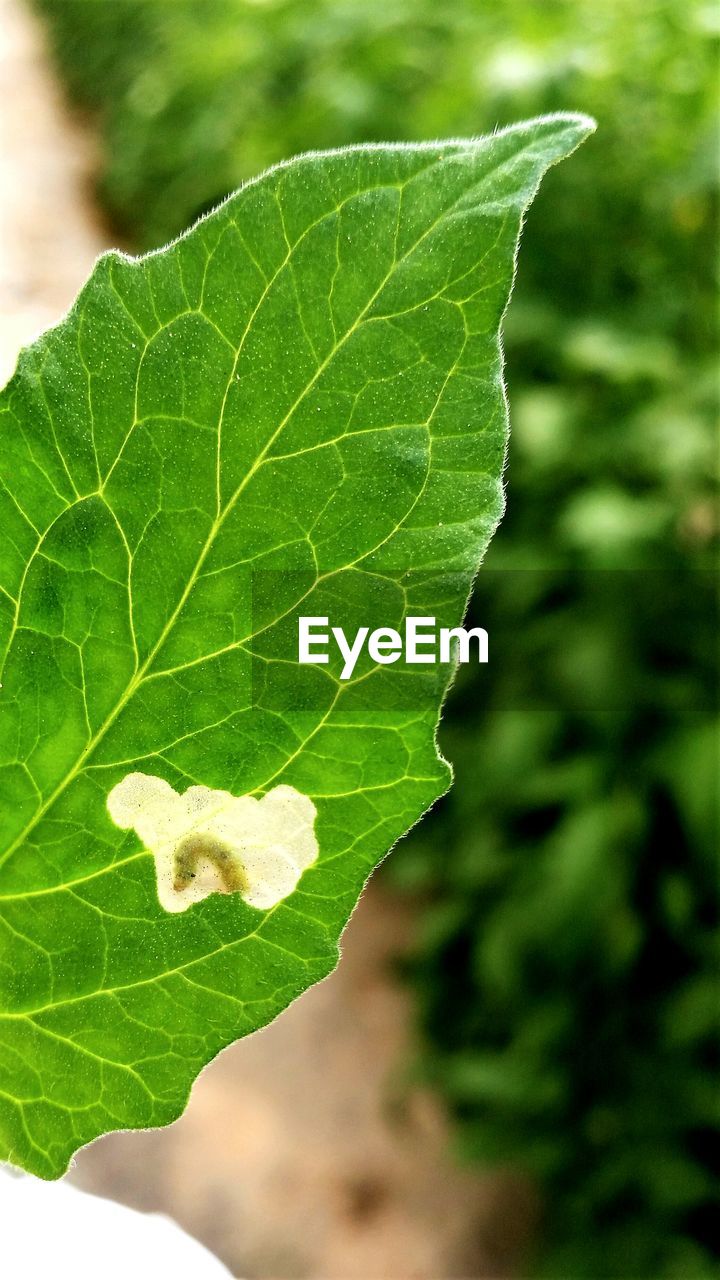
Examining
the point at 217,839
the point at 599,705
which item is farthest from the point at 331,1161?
the point at 217,839

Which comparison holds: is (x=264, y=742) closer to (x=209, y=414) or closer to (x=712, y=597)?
(x=209, y=414)

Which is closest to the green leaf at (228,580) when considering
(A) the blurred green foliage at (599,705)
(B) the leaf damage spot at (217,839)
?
(B) the leaf damage spot at (217,839)

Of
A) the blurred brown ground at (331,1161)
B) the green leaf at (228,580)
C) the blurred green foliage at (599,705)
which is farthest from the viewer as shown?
the blurred brown ground at (331,1161)

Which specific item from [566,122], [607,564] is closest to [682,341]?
[607,564]

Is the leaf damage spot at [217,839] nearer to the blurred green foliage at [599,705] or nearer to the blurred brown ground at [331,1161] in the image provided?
the blurred green foliage at [599,705]

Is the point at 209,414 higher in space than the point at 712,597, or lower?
lower

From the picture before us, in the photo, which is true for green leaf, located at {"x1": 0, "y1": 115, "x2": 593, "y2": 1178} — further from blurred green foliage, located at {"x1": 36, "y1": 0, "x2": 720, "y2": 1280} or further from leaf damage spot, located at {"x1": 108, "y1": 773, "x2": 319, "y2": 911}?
blurred green foliage, located at {"x1": 36, "y1": 0, "x2": 720, "y2": 1280}

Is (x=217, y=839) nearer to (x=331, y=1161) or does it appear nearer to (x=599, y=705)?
(x=599, y=705)

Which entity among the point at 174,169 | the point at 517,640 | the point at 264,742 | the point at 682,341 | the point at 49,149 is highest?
the point at 49,149
